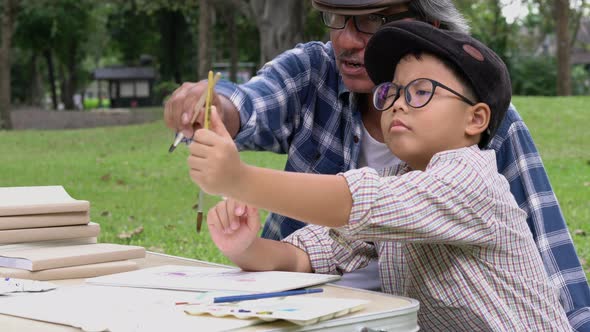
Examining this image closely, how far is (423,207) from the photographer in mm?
1919

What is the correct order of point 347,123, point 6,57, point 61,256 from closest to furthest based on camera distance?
point 61,256 < point 347,123 < point 6,57

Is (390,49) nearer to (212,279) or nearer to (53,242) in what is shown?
(212,279)

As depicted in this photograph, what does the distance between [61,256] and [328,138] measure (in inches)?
45.7

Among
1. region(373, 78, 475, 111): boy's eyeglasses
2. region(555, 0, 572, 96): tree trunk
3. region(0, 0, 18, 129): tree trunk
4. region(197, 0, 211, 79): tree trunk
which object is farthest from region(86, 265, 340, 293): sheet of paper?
region(555, 0, 572, 96): tree trunk

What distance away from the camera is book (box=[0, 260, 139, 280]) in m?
2.21

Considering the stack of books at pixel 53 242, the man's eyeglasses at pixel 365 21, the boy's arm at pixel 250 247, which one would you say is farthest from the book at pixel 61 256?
the man's eyeglasses at pixel 365 21

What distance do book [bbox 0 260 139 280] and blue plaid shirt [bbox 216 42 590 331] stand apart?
62 centimetres

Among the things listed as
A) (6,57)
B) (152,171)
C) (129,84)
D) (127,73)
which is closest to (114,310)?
(152,171)

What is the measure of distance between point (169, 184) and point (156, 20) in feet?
97.7

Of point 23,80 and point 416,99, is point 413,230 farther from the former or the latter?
point 23,80

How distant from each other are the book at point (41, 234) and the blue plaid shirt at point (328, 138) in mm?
571

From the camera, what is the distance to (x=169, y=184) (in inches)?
418

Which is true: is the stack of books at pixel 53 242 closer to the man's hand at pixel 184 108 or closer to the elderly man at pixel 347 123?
the man's hand at pixel 184 108

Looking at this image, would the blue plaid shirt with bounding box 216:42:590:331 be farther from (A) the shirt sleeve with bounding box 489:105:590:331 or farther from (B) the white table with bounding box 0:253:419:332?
(B) the white table with bounding box 0:253:419:332
